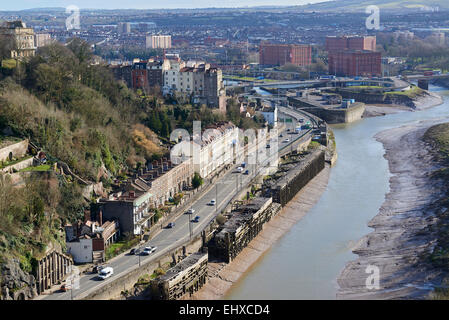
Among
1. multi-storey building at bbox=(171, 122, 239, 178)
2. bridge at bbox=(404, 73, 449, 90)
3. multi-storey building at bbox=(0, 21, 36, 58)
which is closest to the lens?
multi-storey building at bbox=(171, 122, 239, 178)

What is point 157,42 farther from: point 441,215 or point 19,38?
point 441,215

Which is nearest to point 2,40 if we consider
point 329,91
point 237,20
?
point 329,91

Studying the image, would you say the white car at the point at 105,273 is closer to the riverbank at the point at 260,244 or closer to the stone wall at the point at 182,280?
the stone wall at the point at 182,280

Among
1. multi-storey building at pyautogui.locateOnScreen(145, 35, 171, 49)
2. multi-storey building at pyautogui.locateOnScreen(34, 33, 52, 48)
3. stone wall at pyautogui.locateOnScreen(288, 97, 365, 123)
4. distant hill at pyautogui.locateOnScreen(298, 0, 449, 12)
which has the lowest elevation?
stone wall at pyautogui.locateOnScreen(288, 97, 365, 123)

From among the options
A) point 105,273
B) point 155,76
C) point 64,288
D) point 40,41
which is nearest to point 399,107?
point 155,76

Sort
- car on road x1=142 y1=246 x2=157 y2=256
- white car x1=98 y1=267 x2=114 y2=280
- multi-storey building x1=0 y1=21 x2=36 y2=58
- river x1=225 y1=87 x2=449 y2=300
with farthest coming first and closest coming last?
multi-storey building x1=0 y1=21 x2=36 y2=58, car on road x1=142 y1=246 x2=157 y2=256, river x1=225 y1=87 x2=449 y2=300, white car x1=98 y1=267 x2=114 y2=280

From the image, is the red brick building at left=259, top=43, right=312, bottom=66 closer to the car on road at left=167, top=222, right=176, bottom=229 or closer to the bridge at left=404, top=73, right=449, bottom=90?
the bridge at left=404, top=73, right=449, bottom=90

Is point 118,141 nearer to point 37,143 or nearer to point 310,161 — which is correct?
point 37,143

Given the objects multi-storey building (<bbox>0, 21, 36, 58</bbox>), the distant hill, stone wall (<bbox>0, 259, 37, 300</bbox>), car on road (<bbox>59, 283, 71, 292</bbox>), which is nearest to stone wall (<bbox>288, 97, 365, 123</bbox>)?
multi-storey building (<bbox>0, 21, 36, 58</bbox>)
